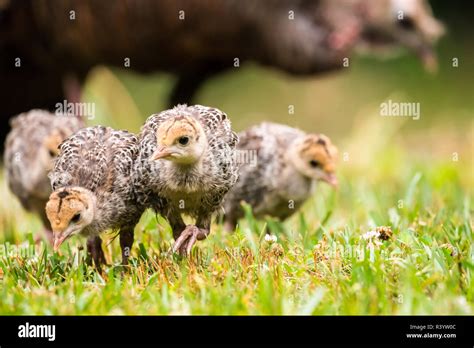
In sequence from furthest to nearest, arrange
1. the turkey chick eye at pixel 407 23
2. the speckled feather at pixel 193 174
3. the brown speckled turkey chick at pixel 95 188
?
the turkey chick eye at pixel 407 23 < the speckled feather at pixel 193 174 < the brown speckled turkey chick at pixel 95 188

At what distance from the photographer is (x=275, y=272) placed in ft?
11.9

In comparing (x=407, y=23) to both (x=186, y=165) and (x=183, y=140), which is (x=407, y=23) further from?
(x=183, y=140)

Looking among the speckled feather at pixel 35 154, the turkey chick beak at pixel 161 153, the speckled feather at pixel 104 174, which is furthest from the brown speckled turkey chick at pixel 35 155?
the turkey chick beak at pixel 161 153

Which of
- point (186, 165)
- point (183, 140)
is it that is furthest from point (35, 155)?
point (183, 140)

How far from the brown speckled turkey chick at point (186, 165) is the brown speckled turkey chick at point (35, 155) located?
106cm

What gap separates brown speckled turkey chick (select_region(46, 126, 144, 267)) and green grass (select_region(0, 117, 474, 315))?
8.2 inches

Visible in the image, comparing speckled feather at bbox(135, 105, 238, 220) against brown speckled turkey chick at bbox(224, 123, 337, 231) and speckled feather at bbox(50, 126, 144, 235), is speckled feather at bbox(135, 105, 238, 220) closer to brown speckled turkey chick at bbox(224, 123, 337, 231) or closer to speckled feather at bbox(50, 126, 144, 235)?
speckled feather at bbox(50, 126, 144, 235)

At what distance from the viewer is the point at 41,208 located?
5.00 m

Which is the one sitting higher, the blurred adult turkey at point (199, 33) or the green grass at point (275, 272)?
the blurred adult turkey at point (199, 33)

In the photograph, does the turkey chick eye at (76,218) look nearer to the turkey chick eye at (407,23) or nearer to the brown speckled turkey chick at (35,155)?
the brown speckled turkey chick at (35,155)

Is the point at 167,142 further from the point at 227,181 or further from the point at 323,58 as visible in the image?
the point at 323,58

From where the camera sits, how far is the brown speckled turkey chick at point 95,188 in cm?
367
